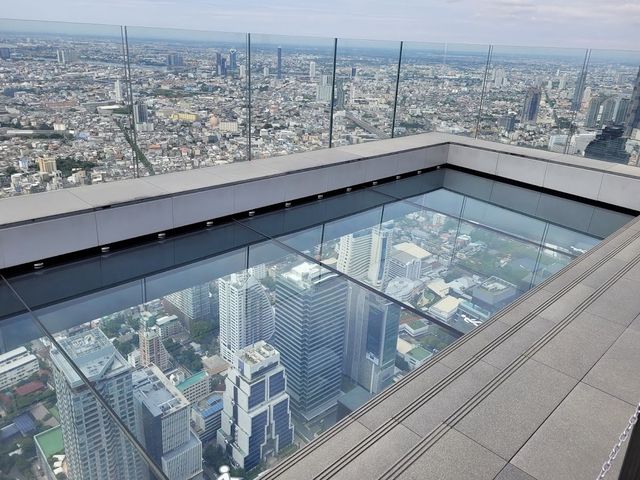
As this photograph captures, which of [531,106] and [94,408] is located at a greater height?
[531,106]

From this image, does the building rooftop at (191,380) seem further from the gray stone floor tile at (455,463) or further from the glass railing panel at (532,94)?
the glass railing panel at (532,94)

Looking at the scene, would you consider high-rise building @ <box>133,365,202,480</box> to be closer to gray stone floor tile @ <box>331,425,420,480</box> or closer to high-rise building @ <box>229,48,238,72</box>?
gray stone floor tile @ <box>331,425,420,480</box>

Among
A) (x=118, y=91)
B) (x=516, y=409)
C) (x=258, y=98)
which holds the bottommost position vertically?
(x=516, y=409)

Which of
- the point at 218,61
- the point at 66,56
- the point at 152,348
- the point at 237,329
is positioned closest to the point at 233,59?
the point at 218,61

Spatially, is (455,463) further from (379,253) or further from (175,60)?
(175,60)

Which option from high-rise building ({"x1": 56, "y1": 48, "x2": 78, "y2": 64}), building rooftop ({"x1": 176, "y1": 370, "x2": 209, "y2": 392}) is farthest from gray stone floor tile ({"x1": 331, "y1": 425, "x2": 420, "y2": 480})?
high-rise building ({"x1": 56, "y1": 48, "x2": 78, "y2": 64})

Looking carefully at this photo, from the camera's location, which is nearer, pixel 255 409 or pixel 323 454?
pixel 323 454
